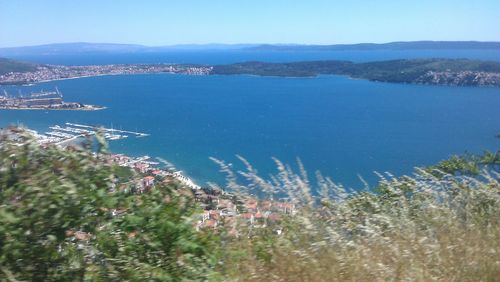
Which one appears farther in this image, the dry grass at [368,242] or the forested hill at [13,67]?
the forested hill at [13,67]

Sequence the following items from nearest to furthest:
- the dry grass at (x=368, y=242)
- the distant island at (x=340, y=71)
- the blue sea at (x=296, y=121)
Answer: the dry grass at (x=368, y=242) < the blue sea at (x=296, y=121) < the distant island at (x=340, y=71)

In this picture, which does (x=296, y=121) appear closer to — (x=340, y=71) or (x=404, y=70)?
(x=404, y=70)

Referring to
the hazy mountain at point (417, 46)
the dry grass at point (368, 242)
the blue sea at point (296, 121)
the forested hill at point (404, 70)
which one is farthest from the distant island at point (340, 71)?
the hazy mountain at point (417, 46)

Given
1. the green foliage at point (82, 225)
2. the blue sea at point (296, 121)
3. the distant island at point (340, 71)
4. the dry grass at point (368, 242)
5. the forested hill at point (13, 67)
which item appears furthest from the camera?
the distant island at point (340, 71)

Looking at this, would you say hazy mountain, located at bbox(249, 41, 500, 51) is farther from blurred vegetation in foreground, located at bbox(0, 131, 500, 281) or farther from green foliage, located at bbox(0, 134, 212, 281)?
green foliage, located at bbox(0, 134, 212, 281)

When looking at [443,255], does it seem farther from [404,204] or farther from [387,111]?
[387,111]

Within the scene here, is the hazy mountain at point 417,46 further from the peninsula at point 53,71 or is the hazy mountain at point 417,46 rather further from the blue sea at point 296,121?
the peninsula at point 53,71

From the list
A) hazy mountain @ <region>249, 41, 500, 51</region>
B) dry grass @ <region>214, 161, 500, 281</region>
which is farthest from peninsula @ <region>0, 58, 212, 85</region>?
hazy mountain @ <region>249, 41, 500, 51</region>
